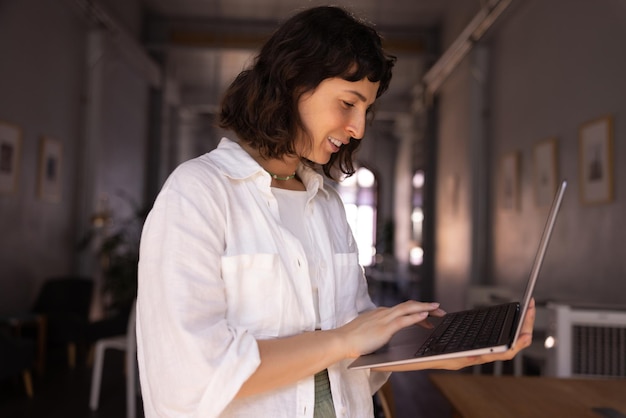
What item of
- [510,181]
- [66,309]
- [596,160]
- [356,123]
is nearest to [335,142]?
[356,123]

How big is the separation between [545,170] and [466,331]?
598cm

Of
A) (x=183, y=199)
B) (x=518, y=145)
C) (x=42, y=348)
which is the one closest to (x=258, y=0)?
(x=518, y=145)

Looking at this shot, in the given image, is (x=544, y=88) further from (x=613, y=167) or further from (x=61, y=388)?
(x=61, y=388)

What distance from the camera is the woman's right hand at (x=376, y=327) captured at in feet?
3.49

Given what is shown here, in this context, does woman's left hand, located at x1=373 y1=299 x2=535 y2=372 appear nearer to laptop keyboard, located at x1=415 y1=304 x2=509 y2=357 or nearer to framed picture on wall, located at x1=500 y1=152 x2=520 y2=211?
laptop keyboard, located at x1=415 y1=304 x2=509 y2=357

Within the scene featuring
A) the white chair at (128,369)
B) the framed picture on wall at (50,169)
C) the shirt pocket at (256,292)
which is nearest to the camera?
the shirt pocket at (256,292)

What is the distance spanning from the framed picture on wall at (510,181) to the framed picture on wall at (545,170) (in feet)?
2.15

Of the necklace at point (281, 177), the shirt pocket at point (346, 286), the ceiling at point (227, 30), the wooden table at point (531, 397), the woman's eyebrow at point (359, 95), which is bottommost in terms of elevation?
the wooden table at point (531, 397)

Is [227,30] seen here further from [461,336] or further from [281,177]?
[461,336]

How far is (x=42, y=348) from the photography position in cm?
651

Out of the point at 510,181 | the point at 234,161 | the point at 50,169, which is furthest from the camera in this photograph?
the point at 510,181

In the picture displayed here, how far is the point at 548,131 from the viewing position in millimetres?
6738

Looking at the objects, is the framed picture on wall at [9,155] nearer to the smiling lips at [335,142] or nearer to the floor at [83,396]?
the floor at [83,396]

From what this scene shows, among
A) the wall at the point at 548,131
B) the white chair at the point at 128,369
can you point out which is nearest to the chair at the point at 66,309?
the white chair at the point at 128,369
